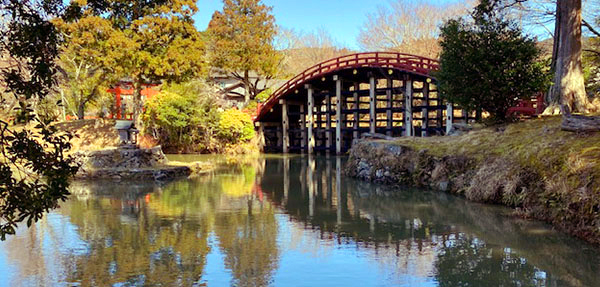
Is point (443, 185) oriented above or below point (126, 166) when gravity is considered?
below

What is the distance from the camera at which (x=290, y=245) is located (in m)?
7.88

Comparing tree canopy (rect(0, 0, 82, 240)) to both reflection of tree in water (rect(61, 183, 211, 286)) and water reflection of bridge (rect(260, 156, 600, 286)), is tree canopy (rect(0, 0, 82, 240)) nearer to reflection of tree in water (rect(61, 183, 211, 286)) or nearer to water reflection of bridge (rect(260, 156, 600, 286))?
reflection of tree in water (rect(61, 183, 211, 286))

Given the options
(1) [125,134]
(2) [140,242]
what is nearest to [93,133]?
(1) [125,134]

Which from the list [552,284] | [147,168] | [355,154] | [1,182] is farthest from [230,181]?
[1,182]

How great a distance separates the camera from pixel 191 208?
11344mm

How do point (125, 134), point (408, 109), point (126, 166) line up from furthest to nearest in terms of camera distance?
point (408, 109), point (125, 134), point (126, 166)

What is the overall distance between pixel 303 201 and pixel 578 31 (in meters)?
9.83

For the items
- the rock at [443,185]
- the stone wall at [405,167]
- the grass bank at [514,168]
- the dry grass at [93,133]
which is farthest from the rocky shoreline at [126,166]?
the dry grass at [93,133]

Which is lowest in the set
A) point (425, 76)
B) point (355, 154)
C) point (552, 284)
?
point (552, 284)

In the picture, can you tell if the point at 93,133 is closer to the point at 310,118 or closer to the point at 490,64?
the point at 310,118

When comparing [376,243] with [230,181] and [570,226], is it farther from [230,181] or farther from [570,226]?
A: [230,181]

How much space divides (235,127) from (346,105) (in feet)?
24.0

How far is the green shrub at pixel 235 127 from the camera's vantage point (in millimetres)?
30969

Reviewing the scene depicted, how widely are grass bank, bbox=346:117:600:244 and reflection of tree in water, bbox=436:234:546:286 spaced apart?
1.60m
